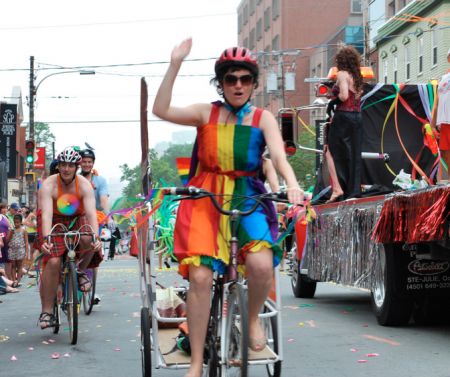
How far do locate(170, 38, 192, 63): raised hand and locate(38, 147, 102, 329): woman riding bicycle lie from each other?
14.2 ft

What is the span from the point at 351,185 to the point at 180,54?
295 inches

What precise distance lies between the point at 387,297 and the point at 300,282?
4.49 metres

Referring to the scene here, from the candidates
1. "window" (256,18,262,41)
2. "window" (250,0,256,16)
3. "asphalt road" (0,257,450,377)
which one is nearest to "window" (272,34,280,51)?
"window" (256,18,262,41)

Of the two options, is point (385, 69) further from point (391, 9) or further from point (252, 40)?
point (252, 40)

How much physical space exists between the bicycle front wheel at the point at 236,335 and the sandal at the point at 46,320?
13.7 ft

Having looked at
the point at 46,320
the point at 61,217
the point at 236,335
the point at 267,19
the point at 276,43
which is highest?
the point at 267,19

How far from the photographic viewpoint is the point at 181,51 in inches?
224

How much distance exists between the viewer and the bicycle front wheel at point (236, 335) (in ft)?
17.8

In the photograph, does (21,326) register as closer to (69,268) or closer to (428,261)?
(69,268)

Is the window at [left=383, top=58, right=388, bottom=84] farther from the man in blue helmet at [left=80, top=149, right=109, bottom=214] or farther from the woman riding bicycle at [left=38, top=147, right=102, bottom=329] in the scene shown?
the woman riding bicycle at [left=38, top=147, right=102, bottom=329]

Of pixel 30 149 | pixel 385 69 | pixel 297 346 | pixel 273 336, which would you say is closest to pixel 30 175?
pixel 30 149

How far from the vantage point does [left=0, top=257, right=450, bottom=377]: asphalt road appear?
7.68 meters

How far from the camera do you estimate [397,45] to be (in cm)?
4453

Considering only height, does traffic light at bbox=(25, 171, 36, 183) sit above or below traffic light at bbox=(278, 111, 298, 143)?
below
